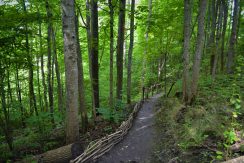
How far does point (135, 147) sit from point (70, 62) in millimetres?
3385

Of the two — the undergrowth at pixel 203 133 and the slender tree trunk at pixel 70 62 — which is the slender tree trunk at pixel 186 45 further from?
the slender tree trunk at pixel 70 62

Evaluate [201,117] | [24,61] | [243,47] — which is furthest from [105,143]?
[243,47]

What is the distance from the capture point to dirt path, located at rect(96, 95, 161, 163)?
202 inches

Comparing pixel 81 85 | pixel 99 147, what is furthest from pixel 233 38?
pixel 99 147

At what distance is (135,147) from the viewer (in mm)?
5883

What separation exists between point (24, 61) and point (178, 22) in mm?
9540

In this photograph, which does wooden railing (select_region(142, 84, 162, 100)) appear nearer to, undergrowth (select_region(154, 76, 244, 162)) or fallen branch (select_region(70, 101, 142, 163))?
undergrowth (select_region(154, 76, 244, 162))

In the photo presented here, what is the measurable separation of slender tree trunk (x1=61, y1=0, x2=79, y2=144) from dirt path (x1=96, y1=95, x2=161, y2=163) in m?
1.29

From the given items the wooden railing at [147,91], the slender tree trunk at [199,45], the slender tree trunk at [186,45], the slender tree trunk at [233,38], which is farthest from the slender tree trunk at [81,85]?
the slender tree trunk at [233,38]

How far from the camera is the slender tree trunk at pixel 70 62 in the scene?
4.73 metres

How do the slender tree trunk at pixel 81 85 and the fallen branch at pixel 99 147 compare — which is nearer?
the fallen branch at pixel 99 147

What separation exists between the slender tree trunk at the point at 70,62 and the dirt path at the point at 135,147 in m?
1.29

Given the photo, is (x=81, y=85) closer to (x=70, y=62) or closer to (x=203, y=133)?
(x=70, y=62)

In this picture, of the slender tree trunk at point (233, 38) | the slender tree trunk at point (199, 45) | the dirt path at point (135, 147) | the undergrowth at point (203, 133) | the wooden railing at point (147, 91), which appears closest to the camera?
the undergrowth at point (203, 133)
